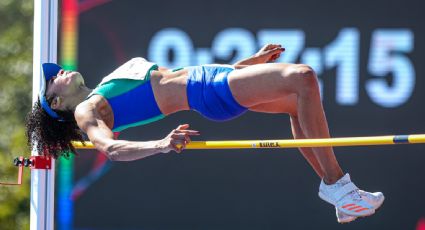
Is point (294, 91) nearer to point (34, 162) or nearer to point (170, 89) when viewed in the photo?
point (170, 89)

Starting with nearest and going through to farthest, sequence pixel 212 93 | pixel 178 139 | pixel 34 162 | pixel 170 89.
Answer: pixel 178 139 < pixel 212 93 < pixel 170 89 < pixel 34 162

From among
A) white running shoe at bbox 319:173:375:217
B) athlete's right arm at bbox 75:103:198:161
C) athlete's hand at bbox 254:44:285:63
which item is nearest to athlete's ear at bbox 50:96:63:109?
athlete's right arm at bbox 75:103:198:161

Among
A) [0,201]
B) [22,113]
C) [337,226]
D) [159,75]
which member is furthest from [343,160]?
[22,113]

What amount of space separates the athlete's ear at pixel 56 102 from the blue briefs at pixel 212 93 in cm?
76

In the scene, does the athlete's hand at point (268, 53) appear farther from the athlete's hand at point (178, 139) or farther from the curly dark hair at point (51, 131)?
the curly dark hair at point (51, 131)

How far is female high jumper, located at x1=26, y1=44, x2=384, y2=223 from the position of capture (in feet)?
16.1

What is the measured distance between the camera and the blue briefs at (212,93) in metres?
5.09

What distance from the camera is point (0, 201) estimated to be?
31.4ft

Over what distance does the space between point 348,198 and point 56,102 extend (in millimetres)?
1641

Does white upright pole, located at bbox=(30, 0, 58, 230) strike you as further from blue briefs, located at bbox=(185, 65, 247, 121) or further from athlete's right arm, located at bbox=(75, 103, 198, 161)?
blue briefs, located at bbox=(185, 65, 247, 121)

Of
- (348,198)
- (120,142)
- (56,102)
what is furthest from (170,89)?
(348,198)

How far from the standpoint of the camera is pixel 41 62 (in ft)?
20.3

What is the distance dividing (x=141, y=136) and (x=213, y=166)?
0.50 m

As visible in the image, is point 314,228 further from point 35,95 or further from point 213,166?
point 35,95
